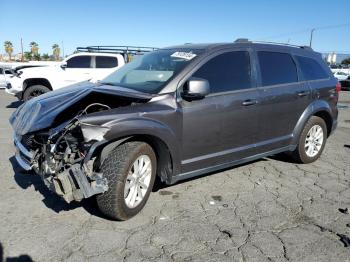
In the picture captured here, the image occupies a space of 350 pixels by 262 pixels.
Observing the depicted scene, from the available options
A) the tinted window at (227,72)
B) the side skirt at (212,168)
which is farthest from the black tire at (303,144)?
the tinted window at (227,72)

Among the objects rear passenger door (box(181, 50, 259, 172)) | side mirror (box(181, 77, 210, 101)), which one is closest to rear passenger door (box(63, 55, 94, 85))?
rear passenger door (box(181, 50, 259, 172))

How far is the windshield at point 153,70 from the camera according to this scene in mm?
4211

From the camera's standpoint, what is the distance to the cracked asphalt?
3.23 metres

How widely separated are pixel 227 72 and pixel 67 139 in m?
2.08

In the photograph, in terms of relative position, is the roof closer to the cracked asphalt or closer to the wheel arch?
the wheel arch

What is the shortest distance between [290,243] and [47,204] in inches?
100

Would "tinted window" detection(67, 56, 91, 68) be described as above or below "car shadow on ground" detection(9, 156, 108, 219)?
above

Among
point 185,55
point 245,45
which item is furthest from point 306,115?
point 185,55

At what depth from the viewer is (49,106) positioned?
401 cm

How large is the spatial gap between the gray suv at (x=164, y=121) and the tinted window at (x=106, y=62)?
8.57 metres

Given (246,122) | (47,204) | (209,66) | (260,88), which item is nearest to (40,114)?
(47,204)

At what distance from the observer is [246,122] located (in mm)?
4684

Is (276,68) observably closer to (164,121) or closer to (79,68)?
(164,121)

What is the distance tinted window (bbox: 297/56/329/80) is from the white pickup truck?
7.65 metres
